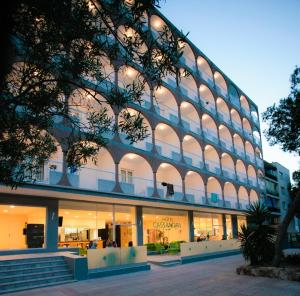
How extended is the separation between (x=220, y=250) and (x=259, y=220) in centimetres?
1060

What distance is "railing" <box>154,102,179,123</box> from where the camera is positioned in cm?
2913

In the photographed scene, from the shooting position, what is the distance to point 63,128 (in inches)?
781

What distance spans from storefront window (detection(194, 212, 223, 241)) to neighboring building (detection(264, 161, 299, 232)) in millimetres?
17746

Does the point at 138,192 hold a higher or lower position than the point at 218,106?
lower

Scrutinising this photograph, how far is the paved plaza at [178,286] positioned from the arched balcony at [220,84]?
97.8ft

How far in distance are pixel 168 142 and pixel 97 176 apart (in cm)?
937

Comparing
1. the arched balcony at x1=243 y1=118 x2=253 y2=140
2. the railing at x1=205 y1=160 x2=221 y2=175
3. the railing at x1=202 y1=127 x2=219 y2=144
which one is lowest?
the railing at x1=205 y1=160 x2=221 y2=175

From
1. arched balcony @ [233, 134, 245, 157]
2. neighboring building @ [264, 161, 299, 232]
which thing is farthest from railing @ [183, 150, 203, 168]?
neighboring building @ [264, 161, 299, 232]

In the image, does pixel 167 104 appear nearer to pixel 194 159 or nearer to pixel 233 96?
pixel 194 159

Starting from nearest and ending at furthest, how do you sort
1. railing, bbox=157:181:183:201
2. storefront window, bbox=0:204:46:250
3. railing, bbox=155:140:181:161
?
1. storefront window, bbox=0:204:46:250
2. railing, bbox=157:181:183:201
3. railing, bbox=155:140:181:161

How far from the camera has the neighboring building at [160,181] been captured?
64.8 feet

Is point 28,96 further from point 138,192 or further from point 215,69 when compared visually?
point 215,69

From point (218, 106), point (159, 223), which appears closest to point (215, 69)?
point (218, 106)

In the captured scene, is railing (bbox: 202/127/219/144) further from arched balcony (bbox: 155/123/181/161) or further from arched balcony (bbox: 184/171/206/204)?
arched balcony (bbox: 155/123/181/161)
